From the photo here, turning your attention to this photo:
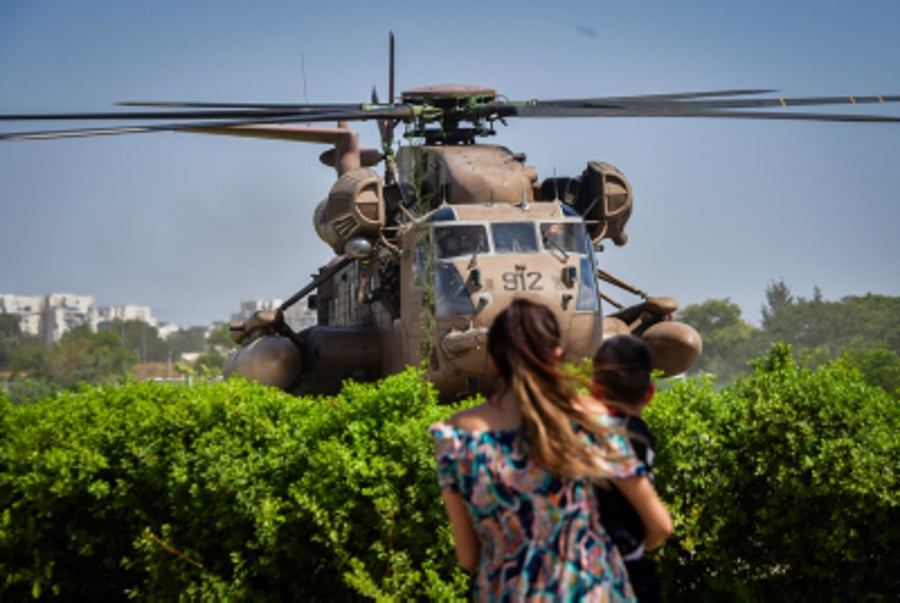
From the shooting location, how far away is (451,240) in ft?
35.8

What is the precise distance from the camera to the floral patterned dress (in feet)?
12.0

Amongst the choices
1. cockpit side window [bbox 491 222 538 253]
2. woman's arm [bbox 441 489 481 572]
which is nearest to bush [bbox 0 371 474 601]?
woman's arm [bbox 441 489 481 572]

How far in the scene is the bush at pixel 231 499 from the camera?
626 centimetres

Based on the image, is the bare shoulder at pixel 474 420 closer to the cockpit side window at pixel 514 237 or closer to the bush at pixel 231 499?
the bush at pixel 231 499

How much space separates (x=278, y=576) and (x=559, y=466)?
3.52m

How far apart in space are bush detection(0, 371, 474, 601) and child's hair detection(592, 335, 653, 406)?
91.0 inches

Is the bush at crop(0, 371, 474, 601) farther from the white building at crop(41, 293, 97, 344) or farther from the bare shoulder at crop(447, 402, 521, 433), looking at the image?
the white building at crop(41, 293, 97, 344)

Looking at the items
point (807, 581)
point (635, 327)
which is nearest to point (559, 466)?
point (807, 581)

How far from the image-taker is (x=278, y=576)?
6.60m

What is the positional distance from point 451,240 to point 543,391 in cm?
727

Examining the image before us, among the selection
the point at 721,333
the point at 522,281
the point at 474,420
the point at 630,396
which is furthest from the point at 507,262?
the point at 721,333

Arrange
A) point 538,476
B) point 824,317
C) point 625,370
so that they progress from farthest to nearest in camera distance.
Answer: point 824,317
point 625,370
point 538,476

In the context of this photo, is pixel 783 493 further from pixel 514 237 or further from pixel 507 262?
pixel 514 237

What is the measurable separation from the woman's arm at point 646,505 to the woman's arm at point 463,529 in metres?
0.56
